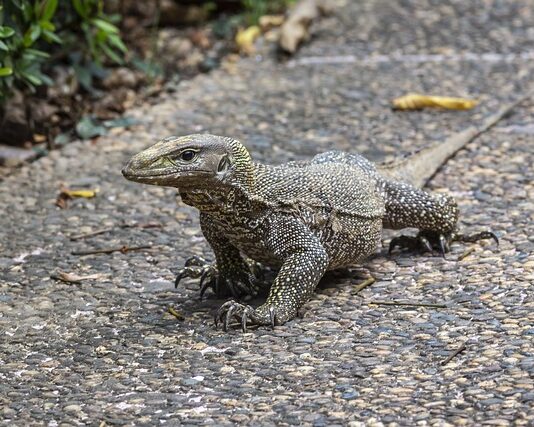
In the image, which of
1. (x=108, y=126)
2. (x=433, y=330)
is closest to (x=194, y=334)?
(x=433, y=330)

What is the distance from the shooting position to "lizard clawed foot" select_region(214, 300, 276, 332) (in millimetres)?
6148

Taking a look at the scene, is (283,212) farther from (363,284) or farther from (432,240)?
(432,240)

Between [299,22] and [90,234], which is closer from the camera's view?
[90,234]

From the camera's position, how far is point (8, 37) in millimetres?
8969

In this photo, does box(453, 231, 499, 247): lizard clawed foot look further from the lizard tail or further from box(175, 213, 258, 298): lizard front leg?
box(175, 213, 258, 298): lizard front leg

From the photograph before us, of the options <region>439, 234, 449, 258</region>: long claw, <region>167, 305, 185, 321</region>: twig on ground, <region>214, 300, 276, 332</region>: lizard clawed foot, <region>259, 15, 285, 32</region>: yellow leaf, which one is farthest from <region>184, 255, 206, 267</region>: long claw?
<region>259, 15, 285, 32</region>: yellow leaf

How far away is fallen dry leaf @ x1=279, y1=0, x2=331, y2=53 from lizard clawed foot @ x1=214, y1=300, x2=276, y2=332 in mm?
6770

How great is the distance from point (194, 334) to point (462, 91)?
5.90 m

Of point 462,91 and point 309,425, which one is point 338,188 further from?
point 462,91

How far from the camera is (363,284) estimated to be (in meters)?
6.83

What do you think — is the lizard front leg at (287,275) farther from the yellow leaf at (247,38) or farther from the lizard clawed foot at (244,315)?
the yellow leaf at (247,38)

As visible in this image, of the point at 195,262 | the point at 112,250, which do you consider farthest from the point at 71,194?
the point at 195,262

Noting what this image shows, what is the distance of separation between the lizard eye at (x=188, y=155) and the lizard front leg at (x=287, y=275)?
2.18 ft

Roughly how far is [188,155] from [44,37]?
13.1 ft
